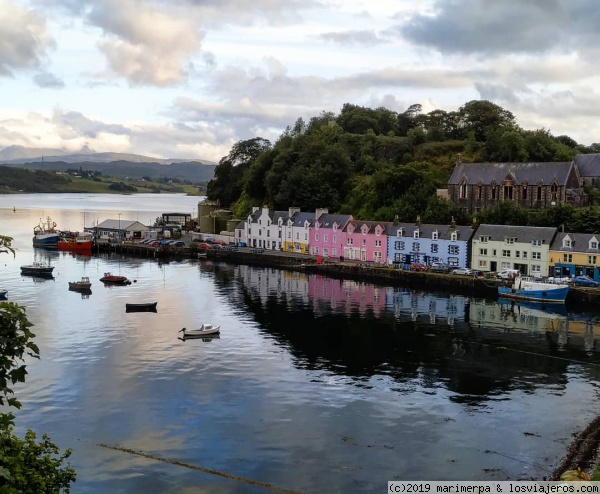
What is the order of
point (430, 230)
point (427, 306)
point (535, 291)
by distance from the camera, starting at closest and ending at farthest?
point (427, 306) < point (535, 291) < point (430, 230)

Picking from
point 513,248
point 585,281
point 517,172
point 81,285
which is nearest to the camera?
point 585,281

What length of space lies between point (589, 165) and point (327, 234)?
36.3 m

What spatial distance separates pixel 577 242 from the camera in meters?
63.7

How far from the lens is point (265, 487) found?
22.9 m

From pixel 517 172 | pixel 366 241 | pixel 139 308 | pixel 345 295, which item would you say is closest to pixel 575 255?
pixel 517 172

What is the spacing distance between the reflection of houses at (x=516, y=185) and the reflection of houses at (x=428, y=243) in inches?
499

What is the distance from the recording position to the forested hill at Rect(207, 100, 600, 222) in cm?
9169

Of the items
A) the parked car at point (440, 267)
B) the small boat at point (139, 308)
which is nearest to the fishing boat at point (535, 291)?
the parked car at point (440, 267)

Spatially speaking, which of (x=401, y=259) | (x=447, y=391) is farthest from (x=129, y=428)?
(x=401, y=259)

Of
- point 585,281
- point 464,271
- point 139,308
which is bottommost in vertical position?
point 139,308

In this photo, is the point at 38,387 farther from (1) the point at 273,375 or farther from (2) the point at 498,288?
(2) the point at 498,288

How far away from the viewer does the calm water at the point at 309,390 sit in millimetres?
24766

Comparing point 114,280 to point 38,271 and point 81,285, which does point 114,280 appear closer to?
Answer: point 81,285

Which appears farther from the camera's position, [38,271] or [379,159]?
[379,159]
